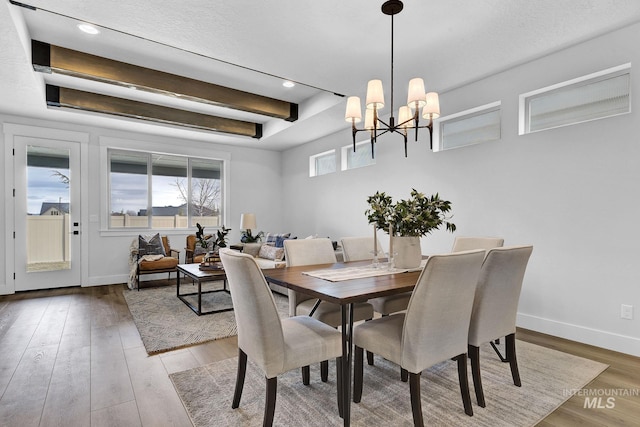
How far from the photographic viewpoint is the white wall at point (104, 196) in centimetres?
493

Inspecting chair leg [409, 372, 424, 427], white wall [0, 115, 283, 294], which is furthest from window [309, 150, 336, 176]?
chair leg [409, 372, 424, 427]

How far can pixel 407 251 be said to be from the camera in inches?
93.4

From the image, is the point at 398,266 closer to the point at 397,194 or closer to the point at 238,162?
the point at 397,194

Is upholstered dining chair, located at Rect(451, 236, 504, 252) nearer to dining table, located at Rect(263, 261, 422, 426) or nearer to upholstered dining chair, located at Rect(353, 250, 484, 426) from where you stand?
dining table, located at Rect(263, 261, 422, 426)

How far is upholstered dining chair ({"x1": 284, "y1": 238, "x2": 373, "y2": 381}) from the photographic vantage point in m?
2.34

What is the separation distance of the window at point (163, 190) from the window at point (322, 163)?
1944 millimetres

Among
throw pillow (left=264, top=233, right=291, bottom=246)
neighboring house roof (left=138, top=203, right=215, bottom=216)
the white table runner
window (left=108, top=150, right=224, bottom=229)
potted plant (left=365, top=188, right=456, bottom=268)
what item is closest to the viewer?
the white table runner

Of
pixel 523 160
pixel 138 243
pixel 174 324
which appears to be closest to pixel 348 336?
pixel 174 324

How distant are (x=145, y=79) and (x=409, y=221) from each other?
3381mm

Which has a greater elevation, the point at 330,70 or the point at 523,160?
the point at 330,70

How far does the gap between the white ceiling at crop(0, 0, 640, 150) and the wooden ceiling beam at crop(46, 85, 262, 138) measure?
24cm

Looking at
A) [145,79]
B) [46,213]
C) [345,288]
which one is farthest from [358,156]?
[46,213]

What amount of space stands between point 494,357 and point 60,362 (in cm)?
340

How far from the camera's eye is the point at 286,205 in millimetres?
7266
